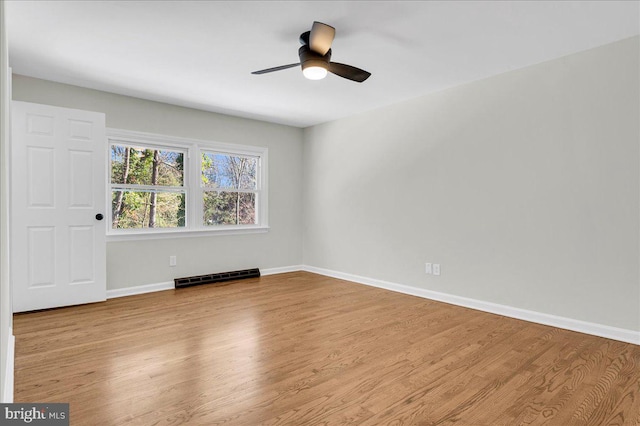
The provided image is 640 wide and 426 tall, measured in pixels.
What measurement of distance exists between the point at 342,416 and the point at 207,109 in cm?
426

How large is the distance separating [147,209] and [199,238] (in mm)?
758

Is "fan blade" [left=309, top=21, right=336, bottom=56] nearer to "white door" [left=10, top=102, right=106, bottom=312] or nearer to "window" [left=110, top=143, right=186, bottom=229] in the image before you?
"white door" [left=10, top=102, right=106, bottom=312]

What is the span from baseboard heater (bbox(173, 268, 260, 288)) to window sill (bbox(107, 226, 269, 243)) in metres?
0.56

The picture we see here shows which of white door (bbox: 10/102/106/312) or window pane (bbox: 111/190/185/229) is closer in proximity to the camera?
white door (bbox: 10/102/106/312)

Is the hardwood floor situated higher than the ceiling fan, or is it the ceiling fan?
the ceiling fan

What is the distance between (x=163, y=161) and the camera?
4.72 meters

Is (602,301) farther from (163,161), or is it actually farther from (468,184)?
(163,161)

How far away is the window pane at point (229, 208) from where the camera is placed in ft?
16.8

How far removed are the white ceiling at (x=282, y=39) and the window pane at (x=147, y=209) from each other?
128 centimetres

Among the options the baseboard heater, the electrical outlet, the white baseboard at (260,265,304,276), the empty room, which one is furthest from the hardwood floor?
the white baseboard at (260,265,304,276)

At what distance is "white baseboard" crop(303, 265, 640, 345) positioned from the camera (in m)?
2.85

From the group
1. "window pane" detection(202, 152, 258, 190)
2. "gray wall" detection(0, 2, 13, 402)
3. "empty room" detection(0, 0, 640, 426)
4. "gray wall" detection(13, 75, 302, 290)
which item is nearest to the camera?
"gray wall" detection(0, 2, 13, 402)

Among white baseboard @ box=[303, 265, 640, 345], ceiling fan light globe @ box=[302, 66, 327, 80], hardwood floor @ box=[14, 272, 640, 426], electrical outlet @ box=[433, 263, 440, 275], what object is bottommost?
hardwood floor @ box=[14, 272, 640, 426]

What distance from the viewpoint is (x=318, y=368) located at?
7.66ft
